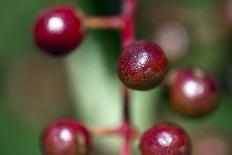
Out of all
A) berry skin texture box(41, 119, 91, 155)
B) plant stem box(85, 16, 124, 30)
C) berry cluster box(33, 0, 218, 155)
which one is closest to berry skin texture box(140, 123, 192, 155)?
berry cluster box(33, 0, 218, 155)

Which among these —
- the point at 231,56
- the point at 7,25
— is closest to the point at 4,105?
the point at 7,25

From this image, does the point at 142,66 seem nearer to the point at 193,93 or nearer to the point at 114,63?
the point at 193,93

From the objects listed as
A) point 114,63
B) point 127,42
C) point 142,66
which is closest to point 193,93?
point 127,42

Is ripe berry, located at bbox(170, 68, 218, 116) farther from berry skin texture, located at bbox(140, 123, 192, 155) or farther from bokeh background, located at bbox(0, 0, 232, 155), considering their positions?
bokeh background, located at bbox(0, 0, 232, 155)

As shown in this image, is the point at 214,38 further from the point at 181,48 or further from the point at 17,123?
the point at 17,123

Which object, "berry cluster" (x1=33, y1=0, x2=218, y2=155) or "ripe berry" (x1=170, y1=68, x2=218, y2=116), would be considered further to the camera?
"ripe berry" (x1=170, y1=68, x2=218, y2=116)

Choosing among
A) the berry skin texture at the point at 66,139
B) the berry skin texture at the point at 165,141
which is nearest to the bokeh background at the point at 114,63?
the berry skin texture at the point at 66,139

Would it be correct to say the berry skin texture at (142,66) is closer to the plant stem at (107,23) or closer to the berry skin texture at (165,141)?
the berry skin texture at (165,141)
